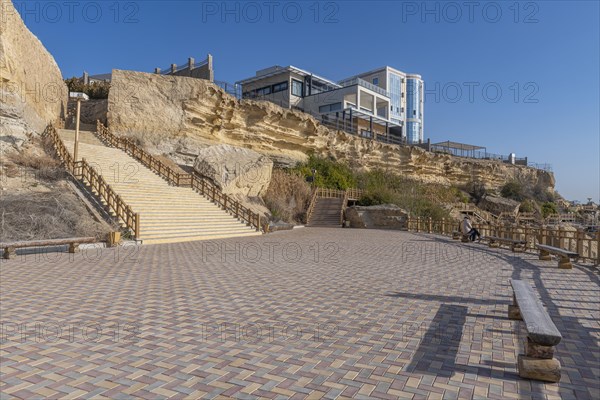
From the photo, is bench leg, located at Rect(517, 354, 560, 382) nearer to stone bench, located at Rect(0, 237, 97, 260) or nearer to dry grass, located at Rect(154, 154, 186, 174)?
stone bench, located at Rect(0, 237, 97, 260)

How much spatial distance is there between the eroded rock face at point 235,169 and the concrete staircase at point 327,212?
4.30 meters

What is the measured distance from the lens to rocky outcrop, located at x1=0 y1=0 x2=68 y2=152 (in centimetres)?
1725

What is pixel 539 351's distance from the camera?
11.6 ft

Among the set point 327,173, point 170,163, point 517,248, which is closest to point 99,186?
point 170,163

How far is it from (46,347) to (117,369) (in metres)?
1.08

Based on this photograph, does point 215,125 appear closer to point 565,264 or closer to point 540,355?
point 565,264

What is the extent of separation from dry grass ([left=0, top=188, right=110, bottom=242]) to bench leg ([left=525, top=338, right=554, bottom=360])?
12.5 metres

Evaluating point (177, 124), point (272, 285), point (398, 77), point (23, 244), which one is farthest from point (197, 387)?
point (398, 77)

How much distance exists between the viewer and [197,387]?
10.8 ft

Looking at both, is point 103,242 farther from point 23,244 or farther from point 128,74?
point 128,74

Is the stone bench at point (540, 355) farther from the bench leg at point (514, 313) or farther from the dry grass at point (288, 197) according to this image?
the dry grass at point (288, 197)

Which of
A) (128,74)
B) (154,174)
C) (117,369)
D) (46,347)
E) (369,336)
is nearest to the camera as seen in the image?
(117,369)

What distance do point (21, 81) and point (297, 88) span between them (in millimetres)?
35437

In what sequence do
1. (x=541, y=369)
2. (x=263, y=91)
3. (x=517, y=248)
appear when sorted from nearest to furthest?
1. (x=541, y=369)
2. (x=517, y=248)
3. (x=263, y=91)
